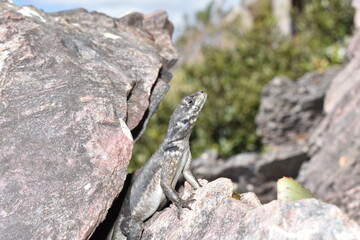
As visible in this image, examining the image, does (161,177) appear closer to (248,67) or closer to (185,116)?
(185,116)

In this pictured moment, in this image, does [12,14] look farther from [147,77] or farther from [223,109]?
[223,109]

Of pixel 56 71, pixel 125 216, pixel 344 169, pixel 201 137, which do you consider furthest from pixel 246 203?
pixel 201 137

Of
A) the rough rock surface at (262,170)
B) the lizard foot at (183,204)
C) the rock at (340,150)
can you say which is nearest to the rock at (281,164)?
the rough rock surface at (262,170)

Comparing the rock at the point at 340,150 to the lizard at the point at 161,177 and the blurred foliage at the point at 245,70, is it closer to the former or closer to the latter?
the blurred foliage at the point at 245,70

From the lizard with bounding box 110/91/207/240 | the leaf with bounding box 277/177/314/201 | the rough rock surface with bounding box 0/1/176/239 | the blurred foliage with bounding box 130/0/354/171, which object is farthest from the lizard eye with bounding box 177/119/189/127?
the blurred foliage with bounding box 130/0/354/171

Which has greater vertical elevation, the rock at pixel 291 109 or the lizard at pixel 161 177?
the lizard at pixel 161 177

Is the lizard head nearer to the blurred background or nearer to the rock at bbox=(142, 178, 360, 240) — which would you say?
the rock at bbox=(142, 178, 360, 240)
